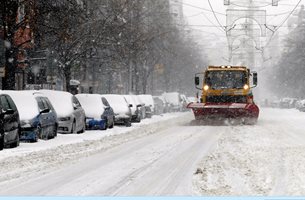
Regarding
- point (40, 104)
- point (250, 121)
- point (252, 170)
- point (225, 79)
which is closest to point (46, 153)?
point (40, 104)

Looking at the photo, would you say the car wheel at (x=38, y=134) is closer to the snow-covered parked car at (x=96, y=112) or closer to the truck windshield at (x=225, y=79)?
the snow-covered parked car at (x=96, y=112)

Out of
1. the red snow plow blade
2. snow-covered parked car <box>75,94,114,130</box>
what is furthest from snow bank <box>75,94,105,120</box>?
the red snow plow blade

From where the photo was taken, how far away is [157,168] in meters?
12.4

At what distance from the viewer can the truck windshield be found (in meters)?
32.2

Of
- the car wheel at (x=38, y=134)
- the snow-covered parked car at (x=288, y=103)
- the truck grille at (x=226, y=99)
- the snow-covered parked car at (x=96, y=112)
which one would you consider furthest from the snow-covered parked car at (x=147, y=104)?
the snow-covered parked car at (x=288, y=103)

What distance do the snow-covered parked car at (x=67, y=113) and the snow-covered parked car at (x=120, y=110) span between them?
17.8 feet

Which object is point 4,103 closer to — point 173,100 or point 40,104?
point 40,104

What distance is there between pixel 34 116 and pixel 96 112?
8.00 m

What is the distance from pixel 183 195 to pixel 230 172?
8.95ft

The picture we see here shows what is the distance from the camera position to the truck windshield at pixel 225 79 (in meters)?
32.2

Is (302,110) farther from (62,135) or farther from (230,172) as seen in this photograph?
(230,172)

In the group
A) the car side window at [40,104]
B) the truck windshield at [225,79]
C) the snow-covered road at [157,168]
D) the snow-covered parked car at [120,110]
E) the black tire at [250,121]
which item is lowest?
the snow-covered road at [157,168]

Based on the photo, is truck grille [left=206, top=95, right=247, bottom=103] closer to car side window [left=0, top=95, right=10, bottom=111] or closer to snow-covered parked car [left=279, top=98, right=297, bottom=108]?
car side window [left=0, top=95, right=10, bottom=111]

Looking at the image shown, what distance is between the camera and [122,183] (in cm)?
1020
